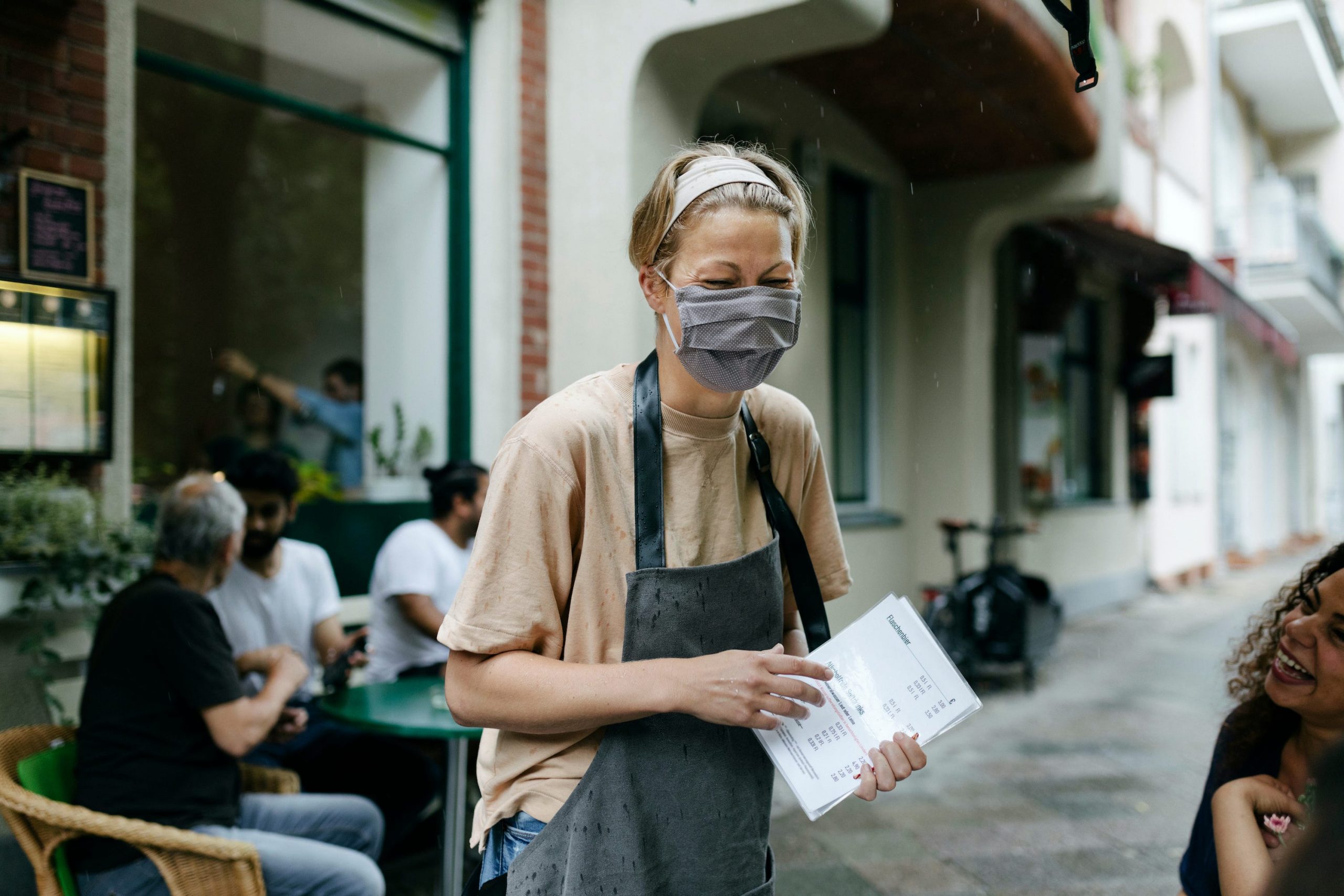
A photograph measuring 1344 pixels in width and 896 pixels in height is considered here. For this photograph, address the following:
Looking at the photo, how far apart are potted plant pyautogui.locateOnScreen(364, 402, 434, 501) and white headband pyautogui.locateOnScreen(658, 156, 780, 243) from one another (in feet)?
13.1

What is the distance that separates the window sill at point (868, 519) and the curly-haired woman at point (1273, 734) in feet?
18.4

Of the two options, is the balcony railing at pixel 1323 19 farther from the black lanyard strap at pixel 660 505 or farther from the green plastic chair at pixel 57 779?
the green plastic chair at pixel 57 779

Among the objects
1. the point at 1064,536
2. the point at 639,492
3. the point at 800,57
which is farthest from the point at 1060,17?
the point at 1064,536

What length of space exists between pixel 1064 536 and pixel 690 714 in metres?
10.2

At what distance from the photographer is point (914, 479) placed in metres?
8.57

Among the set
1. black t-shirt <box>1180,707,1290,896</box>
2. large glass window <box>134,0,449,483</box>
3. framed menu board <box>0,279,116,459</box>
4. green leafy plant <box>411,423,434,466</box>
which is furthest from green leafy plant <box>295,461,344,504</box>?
black t-shirt <box>1180,707,1290,896</box>

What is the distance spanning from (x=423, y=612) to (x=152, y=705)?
4.90ft

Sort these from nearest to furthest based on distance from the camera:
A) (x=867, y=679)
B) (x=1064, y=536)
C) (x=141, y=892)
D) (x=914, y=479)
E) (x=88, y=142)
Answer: (x=867, y=679) → (x=141, y=892) → (x=88, y=142) → (x=914, y=479) → (x=1064, y=536)

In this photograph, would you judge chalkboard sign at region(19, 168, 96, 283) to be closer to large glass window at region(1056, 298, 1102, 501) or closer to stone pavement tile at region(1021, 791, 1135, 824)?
stone pavement tile at region(1021, 791, 1135, 824)

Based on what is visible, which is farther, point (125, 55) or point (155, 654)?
point (125, 55)

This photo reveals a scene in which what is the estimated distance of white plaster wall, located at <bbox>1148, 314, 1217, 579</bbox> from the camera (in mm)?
13766

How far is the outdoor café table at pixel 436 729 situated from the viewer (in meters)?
3.06

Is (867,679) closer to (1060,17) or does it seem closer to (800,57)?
(1060,17)

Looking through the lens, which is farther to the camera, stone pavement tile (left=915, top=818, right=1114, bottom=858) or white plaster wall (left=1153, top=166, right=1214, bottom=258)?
white plaster wall (left=1153, top=166, right=1214, bottom=258)
